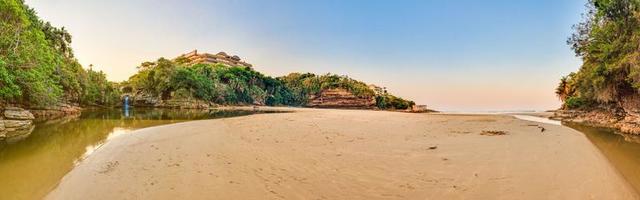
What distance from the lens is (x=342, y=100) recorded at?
8331 centimetres

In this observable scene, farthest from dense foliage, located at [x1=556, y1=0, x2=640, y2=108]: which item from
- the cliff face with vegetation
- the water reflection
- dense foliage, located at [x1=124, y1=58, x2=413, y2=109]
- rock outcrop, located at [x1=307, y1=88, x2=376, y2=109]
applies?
rock outcrop, located at [x1=307, y1=88, x2=376, y2=109]

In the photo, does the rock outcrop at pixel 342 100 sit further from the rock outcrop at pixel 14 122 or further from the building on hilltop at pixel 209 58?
the rock outcrop at pixel 14 122

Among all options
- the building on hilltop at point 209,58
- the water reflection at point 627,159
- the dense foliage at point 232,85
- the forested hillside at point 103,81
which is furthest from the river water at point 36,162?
the building on hilltop at point 209,58

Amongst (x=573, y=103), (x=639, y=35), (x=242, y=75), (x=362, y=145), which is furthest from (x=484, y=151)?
(x=242, y=75)

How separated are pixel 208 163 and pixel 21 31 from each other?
708 inches

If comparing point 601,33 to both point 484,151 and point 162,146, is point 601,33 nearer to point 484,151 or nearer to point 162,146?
point 484,151

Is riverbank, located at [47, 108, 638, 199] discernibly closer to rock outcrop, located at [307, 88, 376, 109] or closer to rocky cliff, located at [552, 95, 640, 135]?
rocky cliff, located at [552, 95, 640, 135]

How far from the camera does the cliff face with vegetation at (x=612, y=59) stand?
17308 mm

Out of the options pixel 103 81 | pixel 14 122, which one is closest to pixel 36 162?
pixel 14 122

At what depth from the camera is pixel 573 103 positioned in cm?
3275

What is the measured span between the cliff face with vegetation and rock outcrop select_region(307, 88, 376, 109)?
58.9 m

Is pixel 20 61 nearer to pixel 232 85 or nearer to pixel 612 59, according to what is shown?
pixel 612 59

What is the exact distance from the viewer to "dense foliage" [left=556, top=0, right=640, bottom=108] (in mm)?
17453

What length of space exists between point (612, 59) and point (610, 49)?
0.67m
